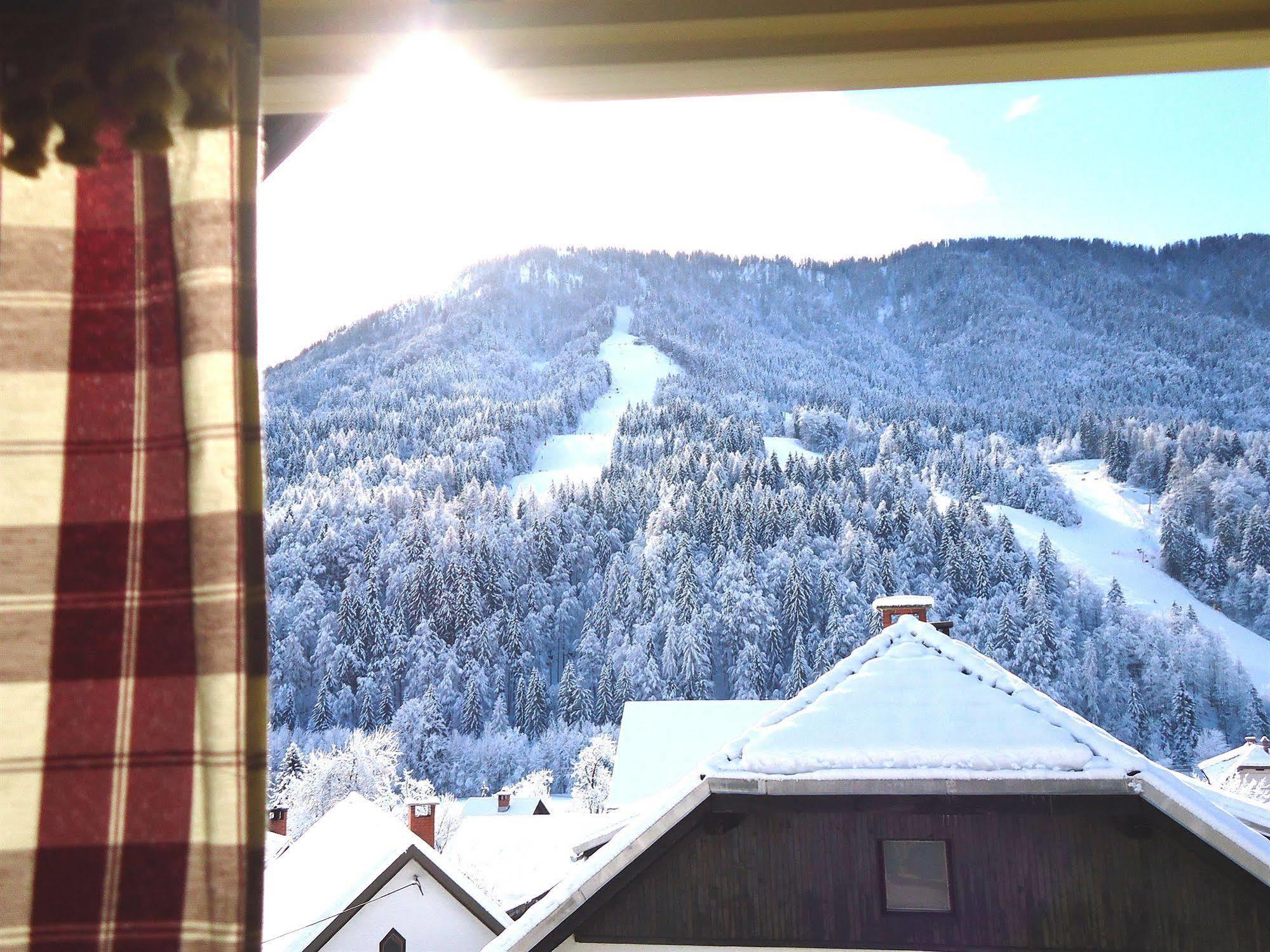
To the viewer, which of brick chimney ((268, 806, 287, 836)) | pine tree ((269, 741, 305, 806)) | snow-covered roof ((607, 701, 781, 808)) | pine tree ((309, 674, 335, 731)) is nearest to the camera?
snow-covered roof ((607, 701, 781, 808))

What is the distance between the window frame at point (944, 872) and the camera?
15.2ft

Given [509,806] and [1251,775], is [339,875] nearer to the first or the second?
[1251,775]

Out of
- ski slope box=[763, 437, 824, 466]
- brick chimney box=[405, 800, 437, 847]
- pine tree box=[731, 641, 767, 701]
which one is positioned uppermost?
ski slope box=[763, 437, 824, 466]

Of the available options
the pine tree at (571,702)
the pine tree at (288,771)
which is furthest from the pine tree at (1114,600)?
the pine tree at (288,771)

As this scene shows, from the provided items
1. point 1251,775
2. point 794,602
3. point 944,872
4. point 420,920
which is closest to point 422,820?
point 420,920

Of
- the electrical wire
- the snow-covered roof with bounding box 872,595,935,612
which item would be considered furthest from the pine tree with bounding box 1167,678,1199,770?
the electrical wire

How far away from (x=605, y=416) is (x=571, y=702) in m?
43.2

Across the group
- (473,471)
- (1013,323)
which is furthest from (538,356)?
(1013,323)

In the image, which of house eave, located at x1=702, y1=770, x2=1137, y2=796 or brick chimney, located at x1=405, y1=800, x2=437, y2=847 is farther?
brick chimney, located at x1=405, y1=800, x2=437, y2=847

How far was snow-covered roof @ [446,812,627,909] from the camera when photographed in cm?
1589

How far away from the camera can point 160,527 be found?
66cm

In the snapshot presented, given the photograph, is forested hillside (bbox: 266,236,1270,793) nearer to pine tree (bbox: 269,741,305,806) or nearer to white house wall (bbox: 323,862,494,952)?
pine tree (bbox: 269,741,305,806)

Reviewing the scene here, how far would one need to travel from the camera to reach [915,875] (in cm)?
471

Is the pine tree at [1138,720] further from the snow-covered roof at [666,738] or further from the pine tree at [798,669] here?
the snow-covered roof at [666,738]
